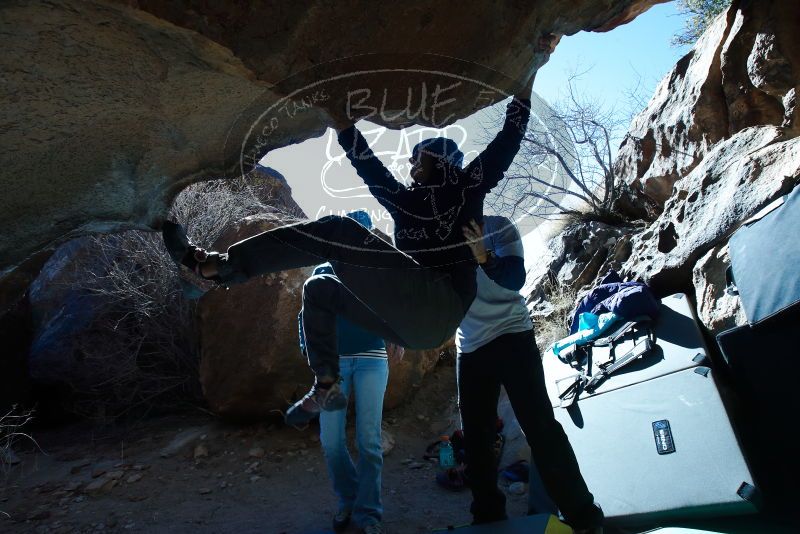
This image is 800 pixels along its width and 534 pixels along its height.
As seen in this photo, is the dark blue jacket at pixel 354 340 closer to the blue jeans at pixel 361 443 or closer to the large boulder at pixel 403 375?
the blue jeans at pixel 361 443

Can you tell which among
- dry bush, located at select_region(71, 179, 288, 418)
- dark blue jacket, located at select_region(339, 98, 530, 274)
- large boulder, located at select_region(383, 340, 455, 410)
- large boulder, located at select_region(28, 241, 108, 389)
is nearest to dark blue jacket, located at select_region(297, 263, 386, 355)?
dark blue jacket, located at select_region(339, 98, 530, 274)

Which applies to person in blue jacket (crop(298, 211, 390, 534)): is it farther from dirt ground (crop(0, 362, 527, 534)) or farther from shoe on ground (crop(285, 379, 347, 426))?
dirt ground (crop(0, 362, 527, 534))

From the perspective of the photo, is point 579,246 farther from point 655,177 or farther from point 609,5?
point 609,5

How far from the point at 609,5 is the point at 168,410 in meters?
5.94

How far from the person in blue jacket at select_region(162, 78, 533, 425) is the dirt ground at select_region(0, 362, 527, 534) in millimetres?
1820

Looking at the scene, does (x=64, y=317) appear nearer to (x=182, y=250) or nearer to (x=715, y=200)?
(x=182, y=250)

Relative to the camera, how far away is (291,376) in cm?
580

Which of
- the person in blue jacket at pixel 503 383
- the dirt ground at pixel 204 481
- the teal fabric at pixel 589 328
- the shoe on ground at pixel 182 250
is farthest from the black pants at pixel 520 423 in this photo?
the shoe on ground at pixel 182 250

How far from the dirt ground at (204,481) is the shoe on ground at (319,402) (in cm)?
137

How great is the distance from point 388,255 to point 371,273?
107mm

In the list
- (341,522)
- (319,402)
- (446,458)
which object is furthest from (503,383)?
(446,458)

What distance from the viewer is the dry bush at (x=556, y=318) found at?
21.4ft

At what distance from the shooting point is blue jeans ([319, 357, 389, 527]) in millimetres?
3559

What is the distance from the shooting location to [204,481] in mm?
5078
